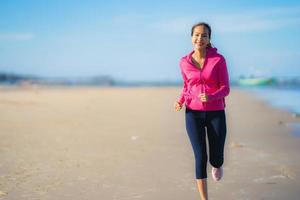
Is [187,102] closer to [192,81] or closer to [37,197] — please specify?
[192,81]

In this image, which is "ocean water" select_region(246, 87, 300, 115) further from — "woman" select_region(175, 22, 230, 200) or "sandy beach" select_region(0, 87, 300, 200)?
"woman" select_region(175, 22, 230, 200)

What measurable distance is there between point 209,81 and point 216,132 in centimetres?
47

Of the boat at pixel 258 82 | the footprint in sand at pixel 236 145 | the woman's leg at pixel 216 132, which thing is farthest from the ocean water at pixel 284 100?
the boat at pixel 258 82

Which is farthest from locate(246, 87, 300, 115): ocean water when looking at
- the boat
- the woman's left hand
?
the boat

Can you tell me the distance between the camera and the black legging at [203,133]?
415 cm

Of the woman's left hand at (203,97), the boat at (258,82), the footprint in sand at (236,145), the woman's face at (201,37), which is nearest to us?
the woman's left hand at (203,97)

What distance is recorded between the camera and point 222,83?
13.5 feet

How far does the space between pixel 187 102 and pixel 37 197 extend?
1986mm

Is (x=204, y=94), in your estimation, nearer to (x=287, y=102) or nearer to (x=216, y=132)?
(x=216, y=132)

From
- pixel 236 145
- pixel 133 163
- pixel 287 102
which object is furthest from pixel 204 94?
pixel 287 102

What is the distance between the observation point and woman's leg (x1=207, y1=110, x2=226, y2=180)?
415 cm

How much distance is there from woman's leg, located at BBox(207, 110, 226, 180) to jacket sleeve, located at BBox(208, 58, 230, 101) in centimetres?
19

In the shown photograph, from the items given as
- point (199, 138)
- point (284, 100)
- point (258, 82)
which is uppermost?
point (199, 138)

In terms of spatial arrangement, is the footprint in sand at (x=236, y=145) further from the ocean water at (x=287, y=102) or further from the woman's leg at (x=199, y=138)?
the woman's leg at (x=199, y=138)
